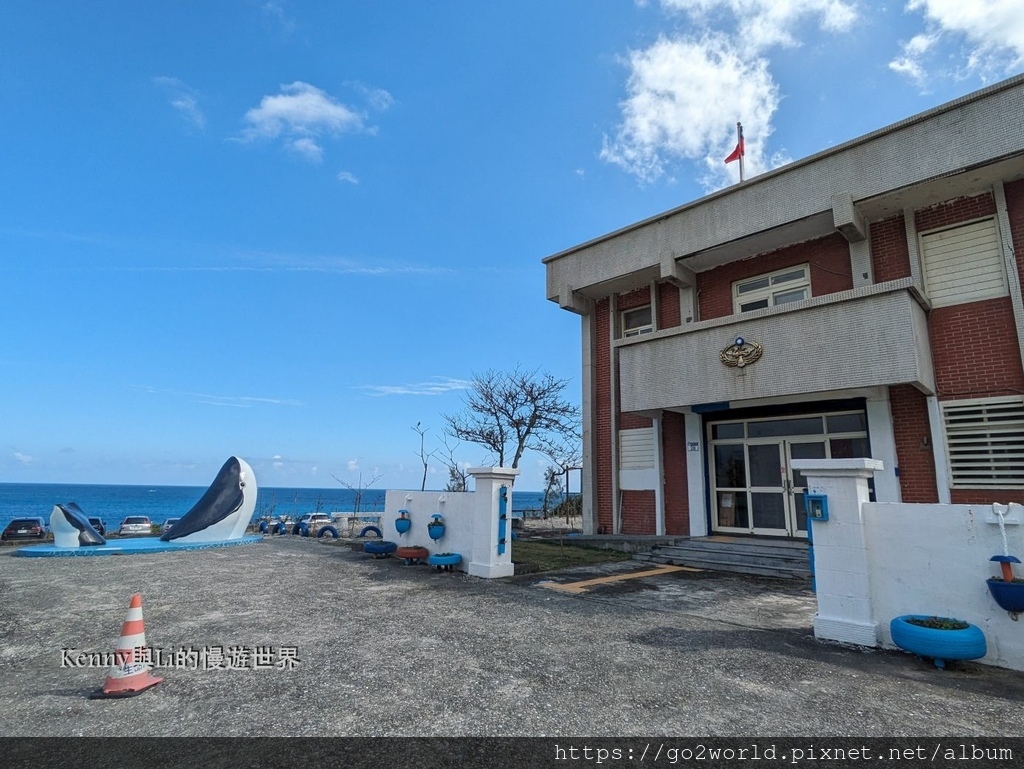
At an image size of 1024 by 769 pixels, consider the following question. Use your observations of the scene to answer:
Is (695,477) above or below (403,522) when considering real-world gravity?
above

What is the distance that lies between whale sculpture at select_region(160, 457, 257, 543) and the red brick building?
9175 mm

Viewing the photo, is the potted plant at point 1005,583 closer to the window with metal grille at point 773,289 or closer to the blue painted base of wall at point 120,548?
the window with metal grille at point 773,289

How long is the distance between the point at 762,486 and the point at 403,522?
323 inches

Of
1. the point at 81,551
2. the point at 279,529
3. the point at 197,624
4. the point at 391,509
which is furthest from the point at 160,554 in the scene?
the point at 279,529

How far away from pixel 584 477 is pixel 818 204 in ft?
28.3

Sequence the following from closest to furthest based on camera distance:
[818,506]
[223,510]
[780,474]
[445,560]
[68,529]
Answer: [818,506], [445,560], [780,474], [68,529], [223,510]

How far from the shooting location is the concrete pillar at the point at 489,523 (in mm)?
9438

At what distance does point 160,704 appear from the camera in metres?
3.92

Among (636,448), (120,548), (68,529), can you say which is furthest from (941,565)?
(68,529)

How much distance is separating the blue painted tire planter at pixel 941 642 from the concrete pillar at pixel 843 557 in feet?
1.71

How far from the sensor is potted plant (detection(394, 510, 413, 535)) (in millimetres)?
11680

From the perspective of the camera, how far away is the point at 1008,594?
479 cm

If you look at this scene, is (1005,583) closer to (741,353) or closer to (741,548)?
(741,548)

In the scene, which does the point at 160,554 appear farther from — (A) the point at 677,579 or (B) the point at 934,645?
(B) the point at 934,645
